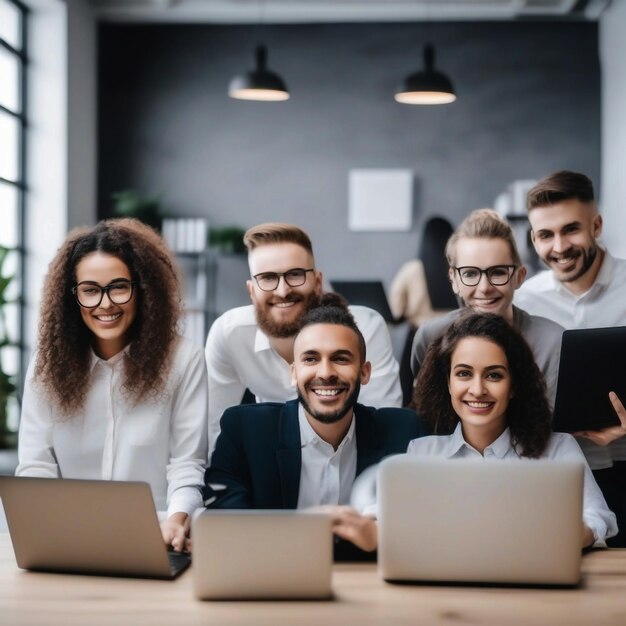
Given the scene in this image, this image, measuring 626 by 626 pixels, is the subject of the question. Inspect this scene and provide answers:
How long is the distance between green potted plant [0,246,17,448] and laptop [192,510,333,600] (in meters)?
4.50

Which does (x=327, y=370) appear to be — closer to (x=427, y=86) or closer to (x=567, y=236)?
(x=567, y=236)

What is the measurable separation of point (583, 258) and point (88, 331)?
138cm

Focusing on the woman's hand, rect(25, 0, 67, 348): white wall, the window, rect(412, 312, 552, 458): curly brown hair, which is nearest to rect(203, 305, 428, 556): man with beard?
rect(412, 312, 552, 458): curly brown hair

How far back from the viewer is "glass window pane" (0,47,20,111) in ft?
20.7

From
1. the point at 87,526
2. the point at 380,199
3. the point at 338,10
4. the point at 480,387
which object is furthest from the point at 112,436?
the point at 338,10

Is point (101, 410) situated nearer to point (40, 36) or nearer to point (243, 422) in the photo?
point (243, 422)

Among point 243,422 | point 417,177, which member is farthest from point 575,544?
point 417,177

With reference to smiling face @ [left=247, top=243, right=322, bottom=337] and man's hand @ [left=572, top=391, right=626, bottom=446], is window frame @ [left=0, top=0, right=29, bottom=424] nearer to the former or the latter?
smiling face @ [left=247, top=243, right=322, bottom=337]

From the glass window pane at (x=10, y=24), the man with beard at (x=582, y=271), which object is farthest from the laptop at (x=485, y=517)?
the glass window pane at (x=10, y=24)

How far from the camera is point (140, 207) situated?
268 inches

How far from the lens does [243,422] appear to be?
2064mm

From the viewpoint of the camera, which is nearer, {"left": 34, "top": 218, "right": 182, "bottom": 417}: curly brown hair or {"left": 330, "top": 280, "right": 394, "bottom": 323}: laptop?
{"left": 34, "top": 218, "right": 182, "bottom": 417}: curly brown hair

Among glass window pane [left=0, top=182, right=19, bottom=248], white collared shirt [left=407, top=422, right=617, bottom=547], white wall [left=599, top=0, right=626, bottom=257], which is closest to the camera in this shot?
white collared shirt [left=407, top=422, right=617, bottom=547]

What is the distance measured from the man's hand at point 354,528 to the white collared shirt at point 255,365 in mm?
1043
